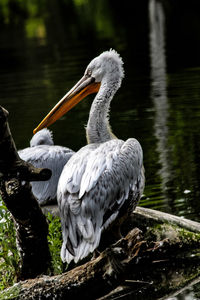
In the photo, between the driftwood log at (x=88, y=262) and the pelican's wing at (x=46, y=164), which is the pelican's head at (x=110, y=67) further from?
the driftwood log at (x=88, y=262)

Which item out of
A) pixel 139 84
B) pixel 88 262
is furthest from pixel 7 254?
pixel 139 84

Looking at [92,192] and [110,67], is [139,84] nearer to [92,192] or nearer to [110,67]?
[110,67]

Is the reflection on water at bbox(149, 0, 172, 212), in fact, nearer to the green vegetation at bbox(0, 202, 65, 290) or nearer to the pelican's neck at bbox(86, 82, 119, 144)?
the pelican's neck at bbox(86, 82, 119, 144)

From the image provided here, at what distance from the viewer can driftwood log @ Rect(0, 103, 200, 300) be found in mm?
3850

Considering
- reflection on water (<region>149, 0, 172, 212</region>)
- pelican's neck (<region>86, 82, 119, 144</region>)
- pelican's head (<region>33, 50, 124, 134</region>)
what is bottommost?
reflection on water (<region>149, 0, 172, 212</region>)

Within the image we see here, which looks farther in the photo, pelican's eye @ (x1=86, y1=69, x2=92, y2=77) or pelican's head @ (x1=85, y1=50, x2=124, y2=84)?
pelican's eye @ (x1=86, y1=69, x2=92, y2=77)

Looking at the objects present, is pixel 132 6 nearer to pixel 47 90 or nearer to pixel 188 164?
pixel 47 90

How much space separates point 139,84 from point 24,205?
1019cm

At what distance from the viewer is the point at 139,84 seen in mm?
13922

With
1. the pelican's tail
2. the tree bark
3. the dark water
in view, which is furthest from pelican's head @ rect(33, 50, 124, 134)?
the pelican's tail

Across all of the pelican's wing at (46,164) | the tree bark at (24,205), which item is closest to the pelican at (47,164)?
the pelican's wing at (46,164)

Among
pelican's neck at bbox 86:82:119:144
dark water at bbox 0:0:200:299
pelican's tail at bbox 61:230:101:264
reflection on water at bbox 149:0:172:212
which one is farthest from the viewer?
reflection on water at bbox 149:0:172:212

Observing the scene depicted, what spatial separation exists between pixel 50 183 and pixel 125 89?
27.1ft

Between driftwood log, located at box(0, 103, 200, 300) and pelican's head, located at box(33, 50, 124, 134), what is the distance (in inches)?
62.6
